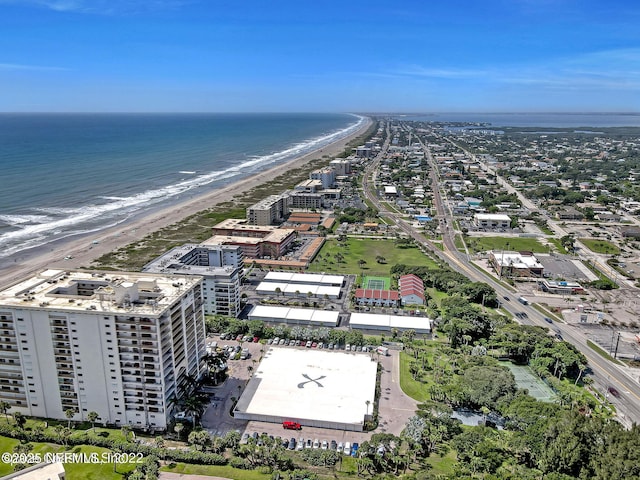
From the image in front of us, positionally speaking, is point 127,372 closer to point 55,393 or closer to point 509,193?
point 55,393

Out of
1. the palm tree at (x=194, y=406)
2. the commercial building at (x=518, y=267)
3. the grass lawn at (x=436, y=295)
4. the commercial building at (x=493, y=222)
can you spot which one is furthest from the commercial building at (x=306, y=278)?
the commercial building at (x=493, y=222)

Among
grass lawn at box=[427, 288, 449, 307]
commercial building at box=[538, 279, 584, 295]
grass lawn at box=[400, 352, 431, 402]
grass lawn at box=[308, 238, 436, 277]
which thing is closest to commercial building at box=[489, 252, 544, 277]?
commercial building at box=[538, 279, 584, 295]

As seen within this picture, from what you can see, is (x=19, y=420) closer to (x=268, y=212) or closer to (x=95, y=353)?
(x=95, y=353)

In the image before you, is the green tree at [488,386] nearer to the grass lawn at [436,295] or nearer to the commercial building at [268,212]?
the grass lawn at [436,295]

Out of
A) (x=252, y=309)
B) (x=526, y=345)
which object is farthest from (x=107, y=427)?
(x=526, y=345)

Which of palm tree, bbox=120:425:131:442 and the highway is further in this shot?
the highway

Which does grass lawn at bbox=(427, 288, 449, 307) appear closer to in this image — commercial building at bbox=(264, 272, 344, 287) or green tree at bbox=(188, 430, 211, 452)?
commercial building at bbox=(264, 272, 344, 287)

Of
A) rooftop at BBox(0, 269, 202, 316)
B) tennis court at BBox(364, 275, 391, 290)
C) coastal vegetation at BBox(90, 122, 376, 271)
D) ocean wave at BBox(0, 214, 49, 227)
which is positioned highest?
rooftop at BBox(0, 269, 202, 316)
